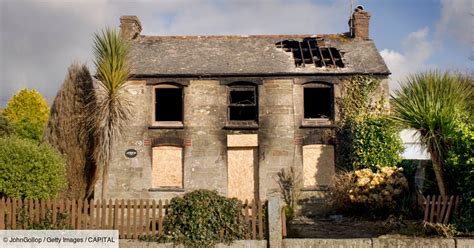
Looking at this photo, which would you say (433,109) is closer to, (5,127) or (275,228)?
(275,228)

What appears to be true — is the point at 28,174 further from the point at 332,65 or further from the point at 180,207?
the point at 332,65

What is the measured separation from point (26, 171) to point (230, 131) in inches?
289

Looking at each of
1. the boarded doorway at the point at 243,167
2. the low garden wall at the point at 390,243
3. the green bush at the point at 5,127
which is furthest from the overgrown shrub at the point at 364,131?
the green bush at the point at 5,127

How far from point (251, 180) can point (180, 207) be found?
7291 millimetres

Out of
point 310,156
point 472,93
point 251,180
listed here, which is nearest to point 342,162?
point 310,156

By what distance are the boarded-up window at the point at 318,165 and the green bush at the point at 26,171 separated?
8472mm

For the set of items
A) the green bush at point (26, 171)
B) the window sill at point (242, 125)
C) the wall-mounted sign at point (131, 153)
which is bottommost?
the green bush at point (26, 171)

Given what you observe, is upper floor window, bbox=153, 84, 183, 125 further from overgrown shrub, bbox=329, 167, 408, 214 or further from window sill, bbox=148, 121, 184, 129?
overgrown shrub, bbox=329, 167, 408, 214

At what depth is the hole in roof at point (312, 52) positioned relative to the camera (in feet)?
53.2

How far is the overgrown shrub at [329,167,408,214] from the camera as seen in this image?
41.6ft

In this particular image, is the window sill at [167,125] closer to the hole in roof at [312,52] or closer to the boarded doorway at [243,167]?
the boarded doorway at [243,167]

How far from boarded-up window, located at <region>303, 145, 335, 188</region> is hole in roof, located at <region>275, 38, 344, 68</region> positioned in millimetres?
3202

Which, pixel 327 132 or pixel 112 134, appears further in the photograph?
pixel 327 132

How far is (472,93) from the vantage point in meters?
11.6
